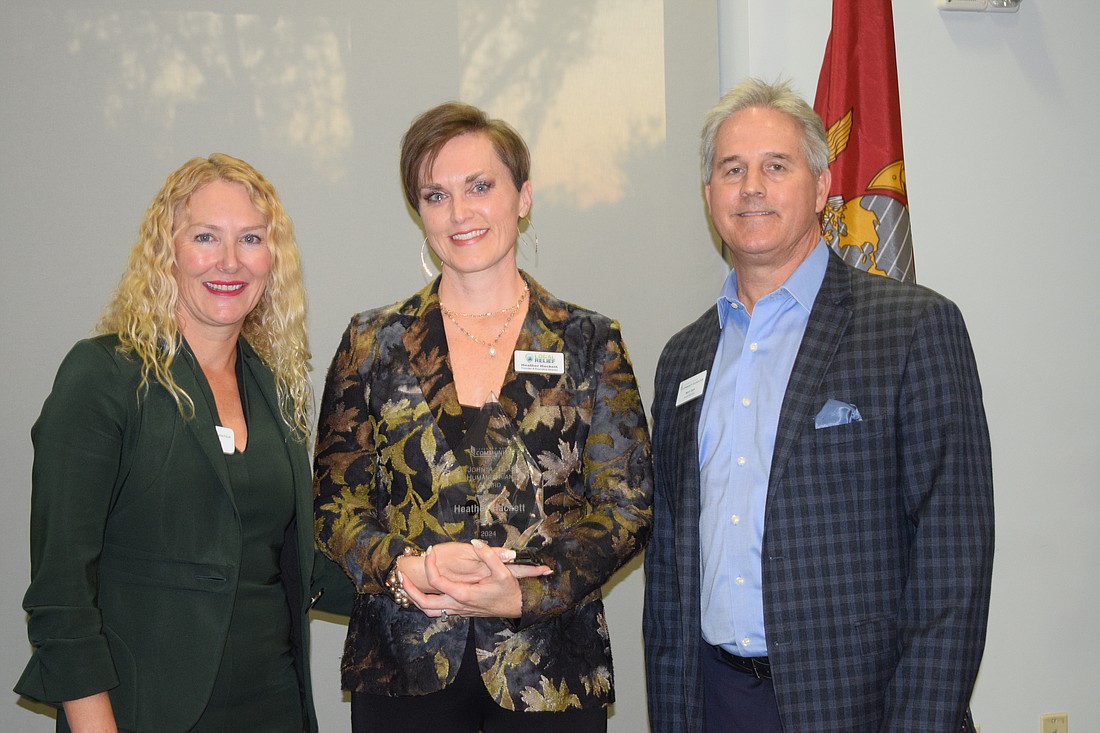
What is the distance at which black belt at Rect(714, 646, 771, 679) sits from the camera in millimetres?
2164

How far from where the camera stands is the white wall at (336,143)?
3.37 meters

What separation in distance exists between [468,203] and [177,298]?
76 cm

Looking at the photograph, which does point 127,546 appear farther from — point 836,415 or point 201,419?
point 836,415

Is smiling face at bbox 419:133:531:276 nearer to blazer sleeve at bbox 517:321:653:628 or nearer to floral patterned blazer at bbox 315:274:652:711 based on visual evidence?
floral patterned blazer at bbox 315:274:652:711

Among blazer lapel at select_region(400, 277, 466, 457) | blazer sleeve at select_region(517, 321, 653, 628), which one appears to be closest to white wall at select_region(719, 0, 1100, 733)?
blazer sleeve at select_region(517, 321, 653, 628)

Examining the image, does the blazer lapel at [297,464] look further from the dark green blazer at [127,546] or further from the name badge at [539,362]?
the name badge at [539,362]

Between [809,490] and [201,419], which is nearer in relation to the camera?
[809,490]

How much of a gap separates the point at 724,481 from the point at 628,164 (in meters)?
1.84

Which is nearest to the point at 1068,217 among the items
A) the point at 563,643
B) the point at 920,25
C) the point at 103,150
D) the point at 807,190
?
the point at 920,25

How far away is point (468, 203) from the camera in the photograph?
7.63 feet

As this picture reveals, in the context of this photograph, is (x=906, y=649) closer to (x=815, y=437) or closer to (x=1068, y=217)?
(x=815, y=437)

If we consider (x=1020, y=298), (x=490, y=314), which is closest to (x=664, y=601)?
(x=490, y=314)

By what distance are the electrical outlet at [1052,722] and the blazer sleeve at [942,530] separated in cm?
247

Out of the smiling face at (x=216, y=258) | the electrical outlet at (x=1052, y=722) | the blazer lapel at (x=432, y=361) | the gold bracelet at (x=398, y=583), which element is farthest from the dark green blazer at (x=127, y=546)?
the electrical outlet at (x=1052, y=722)
